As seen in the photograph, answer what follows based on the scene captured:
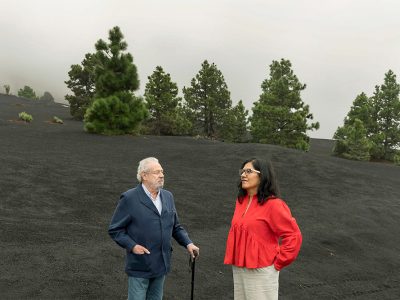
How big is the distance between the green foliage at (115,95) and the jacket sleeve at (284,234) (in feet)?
73.4

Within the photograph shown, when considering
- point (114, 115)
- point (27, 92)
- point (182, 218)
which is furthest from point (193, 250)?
point (27, 92)

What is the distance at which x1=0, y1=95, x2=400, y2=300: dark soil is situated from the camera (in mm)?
→ 6484

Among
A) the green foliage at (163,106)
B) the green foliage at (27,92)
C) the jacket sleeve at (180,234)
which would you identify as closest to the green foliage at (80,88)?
the green foliage at (163,106)

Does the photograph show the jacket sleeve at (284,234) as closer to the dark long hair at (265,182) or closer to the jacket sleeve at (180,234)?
the dark long hair at (265,182)

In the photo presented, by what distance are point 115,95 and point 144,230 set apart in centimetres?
2343

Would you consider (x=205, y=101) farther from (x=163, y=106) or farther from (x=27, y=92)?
(x=27, y=92)

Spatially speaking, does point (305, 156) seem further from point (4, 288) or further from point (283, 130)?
point (4, 288)

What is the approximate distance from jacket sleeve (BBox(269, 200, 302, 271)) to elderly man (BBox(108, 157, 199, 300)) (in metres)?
1.07

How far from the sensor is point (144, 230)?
12.6 feet

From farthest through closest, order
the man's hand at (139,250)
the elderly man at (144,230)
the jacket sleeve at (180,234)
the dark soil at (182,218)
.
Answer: the dark soil at (182,218)
the jacket sleeve at (180,234)
the elderly man at (144,230)
the man's hand at (139,250)

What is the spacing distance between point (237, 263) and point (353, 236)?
8.39 metres

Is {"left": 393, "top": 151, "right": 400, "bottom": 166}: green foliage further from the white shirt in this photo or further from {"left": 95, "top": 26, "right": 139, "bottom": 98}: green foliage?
the white shirt

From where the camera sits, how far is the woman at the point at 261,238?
3580 mm

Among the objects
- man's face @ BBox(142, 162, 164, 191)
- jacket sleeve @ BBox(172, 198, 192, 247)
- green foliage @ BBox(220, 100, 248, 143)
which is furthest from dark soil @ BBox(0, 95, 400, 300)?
green foliage @ BBox(220, 100, 248, 143)
